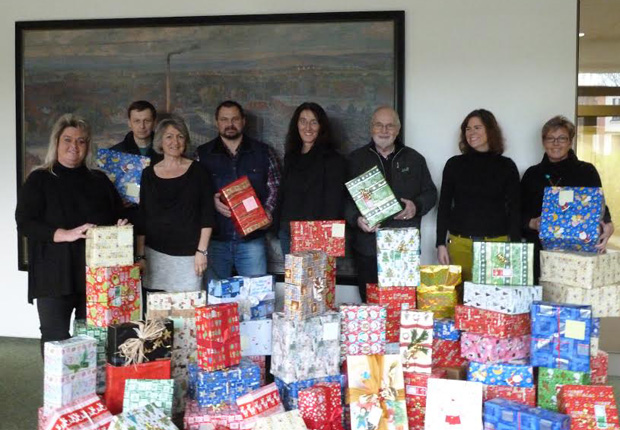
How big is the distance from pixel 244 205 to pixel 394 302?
1081 millimetres

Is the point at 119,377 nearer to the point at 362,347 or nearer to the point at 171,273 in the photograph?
the point at 171,273

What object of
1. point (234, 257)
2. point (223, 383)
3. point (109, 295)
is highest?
point (234, 257)

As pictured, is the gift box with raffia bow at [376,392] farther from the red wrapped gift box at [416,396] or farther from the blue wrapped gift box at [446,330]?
Answer: the blue wrapped gift box at [446,330]

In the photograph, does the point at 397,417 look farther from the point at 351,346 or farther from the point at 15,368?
the point at 15,368

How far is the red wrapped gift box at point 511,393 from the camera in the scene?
115 inches

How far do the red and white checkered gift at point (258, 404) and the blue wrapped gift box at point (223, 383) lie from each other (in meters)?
0.09

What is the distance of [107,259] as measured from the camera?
3191 mm

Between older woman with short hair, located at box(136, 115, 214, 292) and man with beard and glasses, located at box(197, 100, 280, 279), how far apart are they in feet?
1.25

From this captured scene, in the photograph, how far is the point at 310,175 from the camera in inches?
154

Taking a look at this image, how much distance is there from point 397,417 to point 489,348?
0.55 metres

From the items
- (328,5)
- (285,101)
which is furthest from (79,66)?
(328,5)

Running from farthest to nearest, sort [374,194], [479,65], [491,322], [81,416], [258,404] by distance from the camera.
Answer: [479,65], [374,194], [491,322], [258,404], [81,416]

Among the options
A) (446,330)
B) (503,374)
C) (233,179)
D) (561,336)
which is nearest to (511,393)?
(503,374)

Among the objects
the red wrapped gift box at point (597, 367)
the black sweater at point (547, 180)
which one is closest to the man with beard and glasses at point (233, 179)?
the black sweater at point (547, 180)
